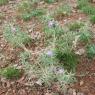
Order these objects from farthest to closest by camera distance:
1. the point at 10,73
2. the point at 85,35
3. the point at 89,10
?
the point at 89,10
the point at 85,35
the point at 10,73

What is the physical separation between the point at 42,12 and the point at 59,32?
4.78ft

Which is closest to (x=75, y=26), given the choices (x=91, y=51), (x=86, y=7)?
(x=86, y=7)

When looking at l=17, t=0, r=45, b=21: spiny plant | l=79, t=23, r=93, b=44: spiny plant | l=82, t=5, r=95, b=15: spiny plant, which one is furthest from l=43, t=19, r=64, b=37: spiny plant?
l=82, t=5, r=95, b=15: spiny plant

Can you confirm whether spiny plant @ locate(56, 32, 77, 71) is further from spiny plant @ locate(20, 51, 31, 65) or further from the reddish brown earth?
spiny plant @ locate(20, 51, 31, 65)

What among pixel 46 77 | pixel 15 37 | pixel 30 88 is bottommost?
pixel 30 88

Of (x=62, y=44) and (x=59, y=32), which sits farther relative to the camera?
(x=59, y=32)

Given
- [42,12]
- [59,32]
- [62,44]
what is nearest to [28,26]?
[42,12]

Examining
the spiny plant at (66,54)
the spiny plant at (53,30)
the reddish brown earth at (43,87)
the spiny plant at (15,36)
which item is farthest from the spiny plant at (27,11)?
the spiny plant at (66,54)

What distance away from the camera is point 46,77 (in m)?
4.43

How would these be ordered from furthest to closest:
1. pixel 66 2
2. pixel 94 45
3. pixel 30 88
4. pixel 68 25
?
pixel 66 2, pixel 68 25, pixel 94 45, pixel 30 88

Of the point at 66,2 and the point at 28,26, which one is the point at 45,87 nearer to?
the point at 28,26

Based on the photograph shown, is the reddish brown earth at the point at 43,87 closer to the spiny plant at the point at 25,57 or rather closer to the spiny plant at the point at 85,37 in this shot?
the spiny plant at the point at 25,57

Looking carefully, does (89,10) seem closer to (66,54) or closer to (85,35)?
(85,35)

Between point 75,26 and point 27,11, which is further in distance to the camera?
point 27,11
